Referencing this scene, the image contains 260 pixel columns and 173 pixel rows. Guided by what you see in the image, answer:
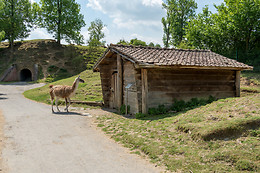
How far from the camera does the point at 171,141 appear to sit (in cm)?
614

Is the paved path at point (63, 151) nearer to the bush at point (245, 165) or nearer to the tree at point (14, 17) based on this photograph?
the bush at point (245, 165)

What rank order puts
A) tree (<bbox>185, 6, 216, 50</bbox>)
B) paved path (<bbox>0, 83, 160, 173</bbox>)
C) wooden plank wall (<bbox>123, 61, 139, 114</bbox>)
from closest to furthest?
paved path (<bbox>0, 83, 160, 173</bbox>)
wooden plank wall (<bbox>123, 61, 139, 114</bbox>)
tree (<bbox>185, 6, 216, 50</bbox>)

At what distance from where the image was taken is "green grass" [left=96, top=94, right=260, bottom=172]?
4590mm

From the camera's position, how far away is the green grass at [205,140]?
4.59 m

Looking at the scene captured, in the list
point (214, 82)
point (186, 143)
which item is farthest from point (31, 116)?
point (214, 82)

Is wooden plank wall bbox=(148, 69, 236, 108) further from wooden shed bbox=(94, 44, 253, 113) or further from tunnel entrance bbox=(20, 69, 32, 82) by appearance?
tunnel entrance bbox=(20, 69, 32, 82)

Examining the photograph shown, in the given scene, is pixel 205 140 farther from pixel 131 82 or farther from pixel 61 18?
pixel 61 18

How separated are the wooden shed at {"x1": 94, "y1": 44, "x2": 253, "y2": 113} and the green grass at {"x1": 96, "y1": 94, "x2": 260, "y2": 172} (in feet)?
7.92

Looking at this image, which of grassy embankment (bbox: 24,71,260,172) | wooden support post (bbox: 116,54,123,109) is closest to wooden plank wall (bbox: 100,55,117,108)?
wooden support post (bbox: 116,54,123,109)

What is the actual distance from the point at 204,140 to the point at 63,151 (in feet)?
12.7

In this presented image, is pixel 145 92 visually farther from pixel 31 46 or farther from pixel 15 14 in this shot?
pixel 15 14

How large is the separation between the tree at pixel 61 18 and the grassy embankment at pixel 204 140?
4019cm

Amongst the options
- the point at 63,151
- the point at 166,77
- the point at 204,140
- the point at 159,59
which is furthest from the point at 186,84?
the point at 63,151

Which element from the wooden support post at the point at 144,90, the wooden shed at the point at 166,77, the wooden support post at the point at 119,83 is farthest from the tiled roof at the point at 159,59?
the wooden support post at the point at 119,83
